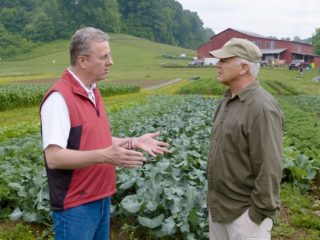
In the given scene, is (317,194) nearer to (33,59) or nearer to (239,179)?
(239,179)

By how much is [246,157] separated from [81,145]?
120cm

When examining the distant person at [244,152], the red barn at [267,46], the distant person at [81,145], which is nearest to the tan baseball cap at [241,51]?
the distant person at [244,152]

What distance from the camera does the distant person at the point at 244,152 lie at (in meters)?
3.08

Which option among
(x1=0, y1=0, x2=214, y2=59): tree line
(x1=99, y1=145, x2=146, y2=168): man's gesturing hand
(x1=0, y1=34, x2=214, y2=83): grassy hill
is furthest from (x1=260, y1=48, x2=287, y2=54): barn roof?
(x1=99, y1=145, x2=146, y2=168): man's gesturing hand

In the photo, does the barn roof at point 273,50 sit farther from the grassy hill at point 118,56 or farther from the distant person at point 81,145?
the distant person at point 81,145

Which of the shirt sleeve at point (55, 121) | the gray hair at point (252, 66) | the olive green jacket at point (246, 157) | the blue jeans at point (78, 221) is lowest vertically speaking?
the blue jeans at point (78, 221)

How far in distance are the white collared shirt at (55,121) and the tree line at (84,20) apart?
8971 cm

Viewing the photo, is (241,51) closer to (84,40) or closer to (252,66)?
(252,66)

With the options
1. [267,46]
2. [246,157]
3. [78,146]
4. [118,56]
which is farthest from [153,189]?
[267,46]

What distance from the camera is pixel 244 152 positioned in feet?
10.5

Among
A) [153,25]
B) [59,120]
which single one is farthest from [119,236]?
[153,25]

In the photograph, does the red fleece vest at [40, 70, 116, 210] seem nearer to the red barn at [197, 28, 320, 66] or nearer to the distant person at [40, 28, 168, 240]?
the distant person at [40, 28, 168, 240]

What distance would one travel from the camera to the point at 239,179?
3277 millimetres

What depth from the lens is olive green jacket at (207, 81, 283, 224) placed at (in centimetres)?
307
